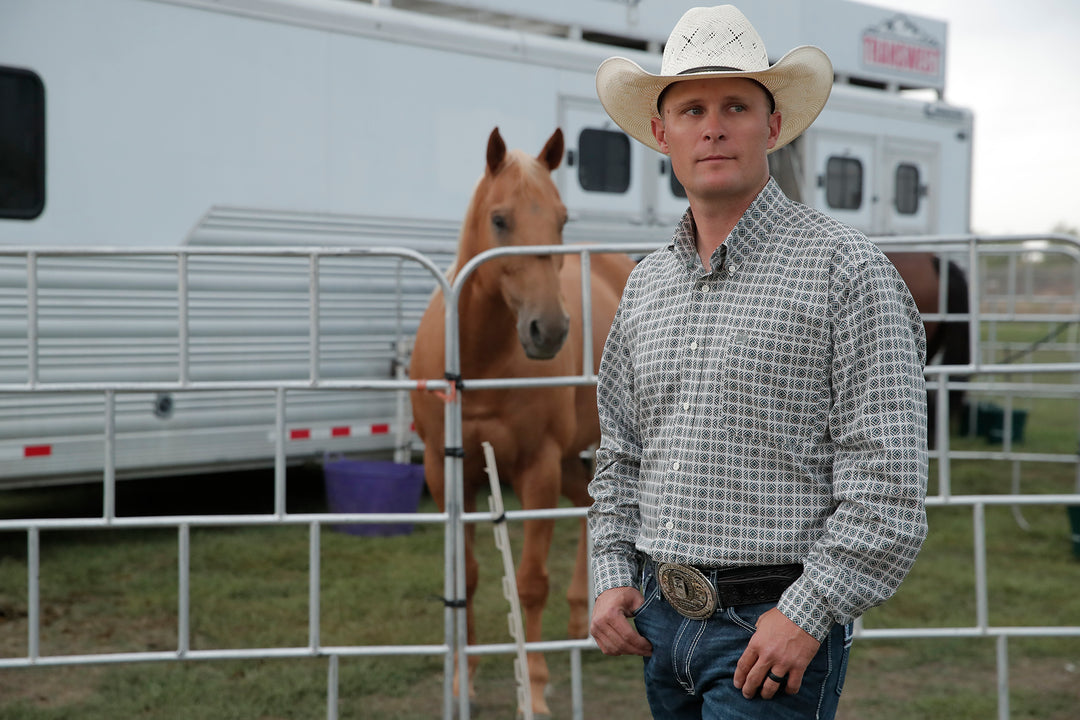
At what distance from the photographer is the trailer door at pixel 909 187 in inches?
397

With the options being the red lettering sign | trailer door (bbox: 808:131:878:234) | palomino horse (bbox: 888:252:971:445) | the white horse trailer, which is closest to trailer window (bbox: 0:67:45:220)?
the white horse trailer

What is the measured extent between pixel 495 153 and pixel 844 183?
6.43m

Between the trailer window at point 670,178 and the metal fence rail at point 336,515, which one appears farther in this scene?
the trailer window at point 670,178

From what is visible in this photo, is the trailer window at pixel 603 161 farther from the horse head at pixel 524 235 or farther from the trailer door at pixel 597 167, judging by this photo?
Answer: the horse head at pixel 524 235

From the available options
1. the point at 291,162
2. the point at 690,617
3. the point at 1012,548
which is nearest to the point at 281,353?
the point at 291,162

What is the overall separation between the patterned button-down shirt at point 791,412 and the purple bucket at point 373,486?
A: 449 centimetres

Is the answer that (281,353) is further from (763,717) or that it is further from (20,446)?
(763,717)

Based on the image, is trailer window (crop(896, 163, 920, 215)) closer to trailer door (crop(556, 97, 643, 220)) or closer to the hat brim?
trailer door (crop(556, 97, 643, 220))

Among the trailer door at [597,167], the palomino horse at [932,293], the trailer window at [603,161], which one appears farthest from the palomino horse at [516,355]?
the palomino horse at [932,293]

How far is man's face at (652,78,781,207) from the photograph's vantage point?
1.70 m

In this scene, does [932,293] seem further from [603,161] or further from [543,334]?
[543,334]

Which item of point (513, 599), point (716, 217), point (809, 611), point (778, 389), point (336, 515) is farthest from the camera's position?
point (513, 599)

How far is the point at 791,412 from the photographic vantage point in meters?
1.67

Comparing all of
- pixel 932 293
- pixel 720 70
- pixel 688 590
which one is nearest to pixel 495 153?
pixel 720 70
